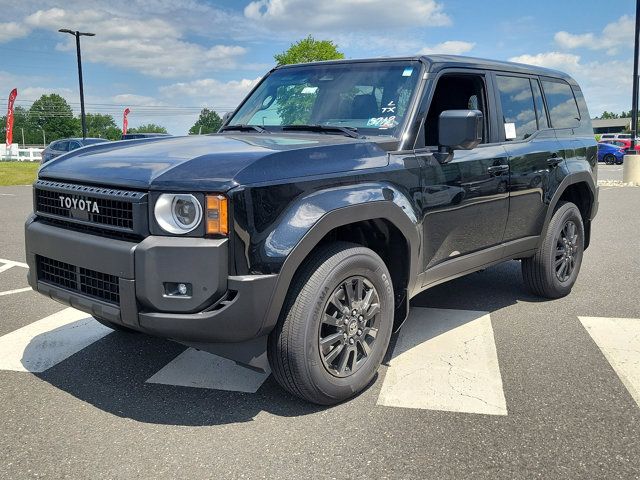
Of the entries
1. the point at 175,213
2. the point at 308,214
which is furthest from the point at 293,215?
the point at 175,213

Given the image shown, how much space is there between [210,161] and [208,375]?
4.81 ft

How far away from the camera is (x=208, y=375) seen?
3844 mm

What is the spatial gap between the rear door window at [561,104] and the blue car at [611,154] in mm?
31757

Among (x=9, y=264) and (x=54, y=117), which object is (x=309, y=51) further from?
(x=54, y=117)

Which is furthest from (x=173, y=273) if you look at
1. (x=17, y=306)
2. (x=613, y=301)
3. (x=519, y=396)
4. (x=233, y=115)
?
(x=613, y=301)

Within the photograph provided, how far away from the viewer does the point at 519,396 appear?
11.5ft

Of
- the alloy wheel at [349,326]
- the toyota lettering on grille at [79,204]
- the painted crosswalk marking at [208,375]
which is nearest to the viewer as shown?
the toyota lettering on grille at [79,204]

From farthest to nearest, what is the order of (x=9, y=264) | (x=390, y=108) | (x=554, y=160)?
1. (x=9, y=264)
2. (x=554, y=160)
3. (x=390, y=108)

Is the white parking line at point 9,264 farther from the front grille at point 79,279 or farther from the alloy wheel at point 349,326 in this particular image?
the alloy wheel at point 349,326

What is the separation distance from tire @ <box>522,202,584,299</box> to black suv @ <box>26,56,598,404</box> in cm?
31

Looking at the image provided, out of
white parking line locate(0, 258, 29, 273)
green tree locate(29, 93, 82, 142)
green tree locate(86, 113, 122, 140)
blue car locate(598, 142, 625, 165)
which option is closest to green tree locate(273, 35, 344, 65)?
blue car locate(598, 142, 625, 165)

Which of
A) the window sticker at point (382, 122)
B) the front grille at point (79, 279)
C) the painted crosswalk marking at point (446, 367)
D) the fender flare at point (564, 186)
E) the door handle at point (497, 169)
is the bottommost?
the painted crosswalk marking at point (446, 367)

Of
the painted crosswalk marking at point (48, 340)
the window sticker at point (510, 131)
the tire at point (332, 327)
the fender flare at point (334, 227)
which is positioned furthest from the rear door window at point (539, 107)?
the painted crosswalk marking at point (48, 340)

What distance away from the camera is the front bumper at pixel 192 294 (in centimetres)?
285
